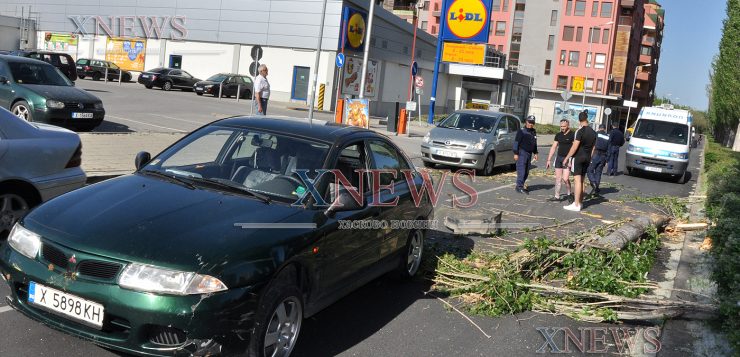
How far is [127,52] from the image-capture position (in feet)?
161

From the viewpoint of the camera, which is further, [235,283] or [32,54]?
[32,54]

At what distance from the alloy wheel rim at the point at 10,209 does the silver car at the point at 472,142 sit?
1162 cm

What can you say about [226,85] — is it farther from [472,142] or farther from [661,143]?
[661,143]

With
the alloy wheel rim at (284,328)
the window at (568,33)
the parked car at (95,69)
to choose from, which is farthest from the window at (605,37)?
→ the alloy wheel rim at (284,328)

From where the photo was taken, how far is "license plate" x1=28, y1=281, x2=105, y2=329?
3.59 meters

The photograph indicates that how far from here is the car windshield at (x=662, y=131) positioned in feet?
69.7

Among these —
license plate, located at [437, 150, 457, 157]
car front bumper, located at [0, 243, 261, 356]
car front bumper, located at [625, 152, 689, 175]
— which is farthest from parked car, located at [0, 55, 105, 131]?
car front bumper, located at [625, 152, 689, 175]

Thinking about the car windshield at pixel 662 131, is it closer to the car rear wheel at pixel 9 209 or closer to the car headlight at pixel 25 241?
the car rear wheel at pixel 9 209

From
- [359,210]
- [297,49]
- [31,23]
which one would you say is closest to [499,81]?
[297,49]

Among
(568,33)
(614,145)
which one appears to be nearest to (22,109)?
(614,145)

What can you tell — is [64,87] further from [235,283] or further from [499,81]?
[499,81]

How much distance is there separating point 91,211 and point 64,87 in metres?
12.5

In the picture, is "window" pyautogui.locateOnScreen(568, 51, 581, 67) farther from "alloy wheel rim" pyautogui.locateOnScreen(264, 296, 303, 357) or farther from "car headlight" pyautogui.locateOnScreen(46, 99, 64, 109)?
"alloy wheel rim" pyautogui.locateOnScreen(264, 296, 303, 357)

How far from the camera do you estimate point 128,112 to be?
72.6 feet
